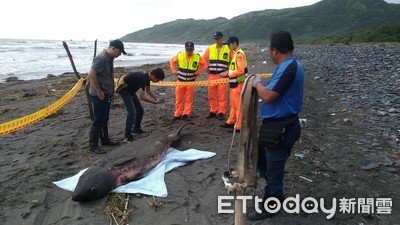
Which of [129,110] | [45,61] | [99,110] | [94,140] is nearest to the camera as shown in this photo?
[99,110]

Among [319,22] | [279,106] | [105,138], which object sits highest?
[319,22]

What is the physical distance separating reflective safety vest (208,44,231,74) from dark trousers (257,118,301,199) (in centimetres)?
465

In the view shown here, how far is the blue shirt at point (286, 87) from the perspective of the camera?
338 cm

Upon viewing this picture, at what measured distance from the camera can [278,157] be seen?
12.1ft

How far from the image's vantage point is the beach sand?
13.4 feet

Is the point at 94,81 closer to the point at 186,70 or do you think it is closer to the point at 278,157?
the point at 186,70

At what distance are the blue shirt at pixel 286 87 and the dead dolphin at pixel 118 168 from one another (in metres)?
2.60

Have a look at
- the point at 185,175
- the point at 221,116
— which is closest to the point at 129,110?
the point at 185,175

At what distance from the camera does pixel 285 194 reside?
4.45 m

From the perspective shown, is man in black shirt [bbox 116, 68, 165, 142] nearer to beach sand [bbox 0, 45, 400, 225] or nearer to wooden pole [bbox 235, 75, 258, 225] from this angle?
beach sand [bbox 0, 45, 400, 225]

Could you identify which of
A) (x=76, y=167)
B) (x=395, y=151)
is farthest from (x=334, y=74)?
(x=76, y=167)

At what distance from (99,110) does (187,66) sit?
9.97ft

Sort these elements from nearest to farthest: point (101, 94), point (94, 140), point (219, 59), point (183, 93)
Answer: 1. point (101, 94)
2. point (94, 140)
3. point (219, 59)
4. point (183, 93)

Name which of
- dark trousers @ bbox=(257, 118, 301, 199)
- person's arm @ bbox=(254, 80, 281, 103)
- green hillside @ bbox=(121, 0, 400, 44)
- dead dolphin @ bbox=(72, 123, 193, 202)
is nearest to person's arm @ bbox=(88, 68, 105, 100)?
dead dolphin @ bbox=(72, 123, 193, 202)
